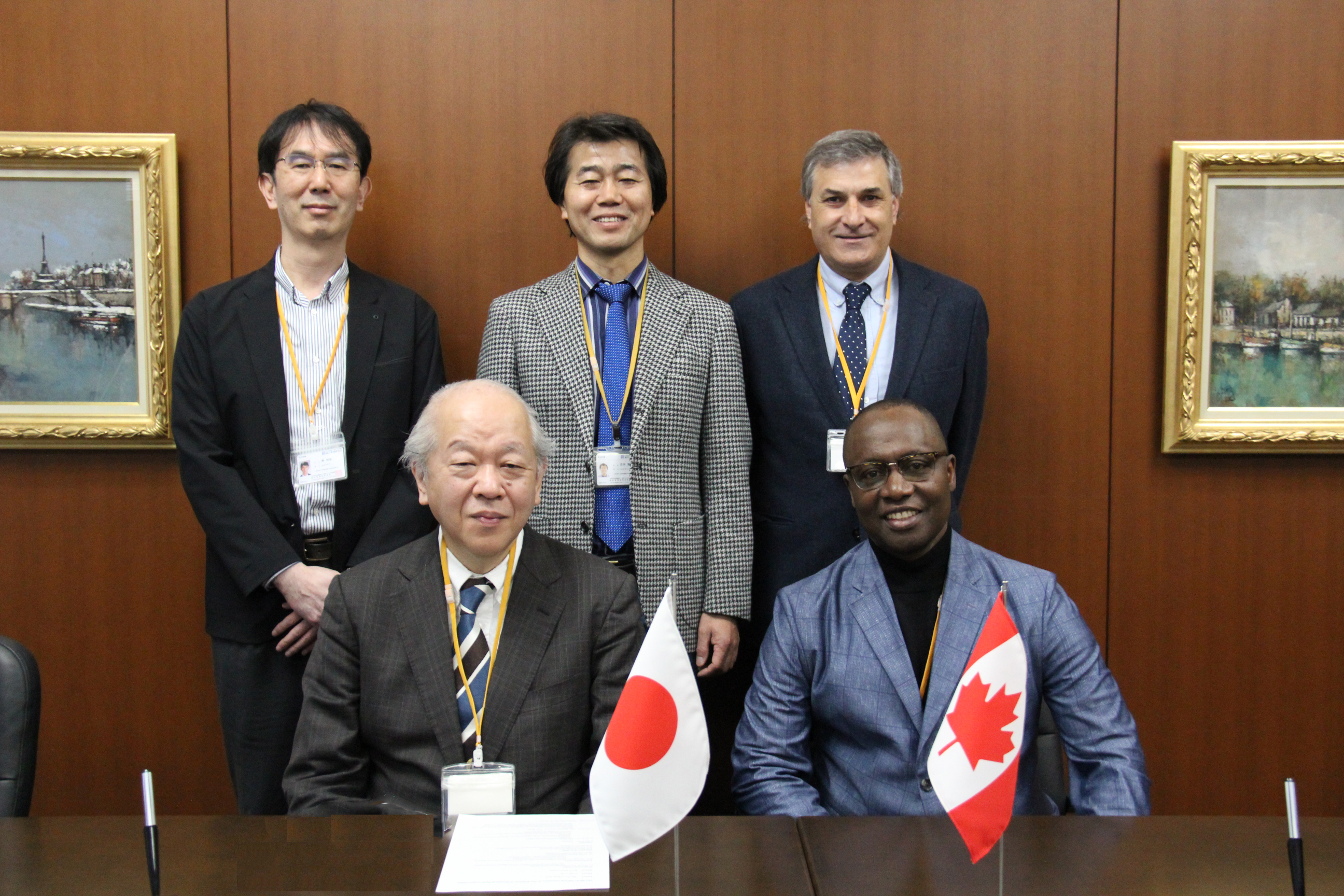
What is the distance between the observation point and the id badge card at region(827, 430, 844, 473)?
8.92ft

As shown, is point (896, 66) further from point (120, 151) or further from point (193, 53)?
point (120, 151)

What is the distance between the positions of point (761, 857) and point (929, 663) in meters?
0.70

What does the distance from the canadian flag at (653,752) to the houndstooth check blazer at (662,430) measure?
46.8 inches

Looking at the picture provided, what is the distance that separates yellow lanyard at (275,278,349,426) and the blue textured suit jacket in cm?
133

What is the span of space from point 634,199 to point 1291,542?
237 centimetres

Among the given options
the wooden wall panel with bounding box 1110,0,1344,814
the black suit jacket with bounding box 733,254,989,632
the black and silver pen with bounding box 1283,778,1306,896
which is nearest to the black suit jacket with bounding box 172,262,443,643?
the black suit jacket with bounding box 733,254,989,632

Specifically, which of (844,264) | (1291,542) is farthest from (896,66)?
(1291,542)

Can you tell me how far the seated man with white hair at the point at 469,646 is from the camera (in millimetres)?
1922

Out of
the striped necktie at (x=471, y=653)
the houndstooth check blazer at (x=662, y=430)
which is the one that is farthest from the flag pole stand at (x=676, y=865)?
the houndstooth check blazer at (x=662, y=430)

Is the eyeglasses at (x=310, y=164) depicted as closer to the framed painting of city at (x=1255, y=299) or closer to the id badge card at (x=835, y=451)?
the id badge card at (x=835, y=451)

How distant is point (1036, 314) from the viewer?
11.0 feet

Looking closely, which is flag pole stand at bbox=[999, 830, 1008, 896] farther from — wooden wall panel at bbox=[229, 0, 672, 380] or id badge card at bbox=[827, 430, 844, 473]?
wooden wall panel at bbox=[229, 0, 672, 380]

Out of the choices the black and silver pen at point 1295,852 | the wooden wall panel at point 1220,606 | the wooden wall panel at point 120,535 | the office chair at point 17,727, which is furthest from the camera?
the wooden wall panel at point 1220,606

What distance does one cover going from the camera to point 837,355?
2.83m
